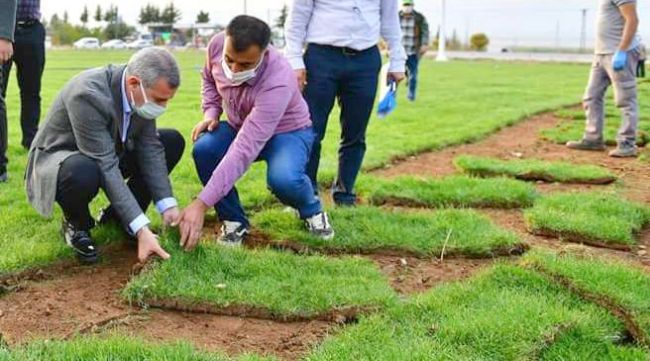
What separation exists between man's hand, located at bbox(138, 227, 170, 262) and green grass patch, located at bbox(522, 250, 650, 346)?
5.32ft

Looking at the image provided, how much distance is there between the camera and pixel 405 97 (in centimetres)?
1333

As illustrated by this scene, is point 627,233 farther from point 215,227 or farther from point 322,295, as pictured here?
point 215,227

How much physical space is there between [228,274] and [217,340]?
530 mm

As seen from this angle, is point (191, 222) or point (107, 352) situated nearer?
point (107, 352)

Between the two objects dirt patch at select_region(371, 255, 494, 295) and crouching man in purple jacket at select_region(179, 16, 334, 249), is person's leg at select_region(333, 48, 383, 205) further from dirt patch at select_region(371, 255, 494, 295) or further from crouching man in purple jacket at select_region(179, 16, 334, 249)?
dirt patch at select_region(371, 255, 494, 295)

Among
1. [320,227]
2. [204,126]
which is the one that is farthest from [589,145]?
[204,126]

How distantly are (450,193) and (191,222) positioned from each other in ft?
7.57

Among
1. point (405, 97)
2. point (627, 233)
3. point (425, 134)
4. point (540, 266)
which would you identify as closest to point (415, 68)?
point (405, 97)

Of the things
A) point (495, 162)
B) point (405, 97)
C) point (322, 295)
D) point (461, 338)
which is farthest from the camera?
point (405, 97)

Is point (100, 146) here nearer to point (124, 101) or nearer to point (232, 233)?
point (124, 101)

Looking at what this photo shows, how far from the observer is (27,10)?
5773 millimetres

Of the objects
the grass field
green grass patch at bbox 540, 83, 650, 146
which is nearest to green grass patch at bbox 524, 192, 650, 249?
the grass field

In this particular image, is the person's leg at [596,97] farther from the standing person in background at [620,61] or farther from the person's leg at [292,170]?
the person's leg at [292,170]

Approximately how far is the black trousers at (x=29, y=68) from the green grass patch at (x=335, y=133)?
12.7 inches
